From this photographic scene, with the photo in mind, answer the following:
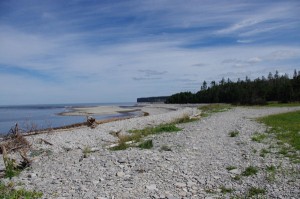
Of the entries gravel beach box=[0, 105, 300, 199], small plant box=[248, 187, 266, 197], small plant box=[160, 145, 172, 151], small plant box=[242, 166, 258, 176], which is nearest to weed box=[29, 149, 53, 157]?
gravel beach box=[0, 105, 300, 199]

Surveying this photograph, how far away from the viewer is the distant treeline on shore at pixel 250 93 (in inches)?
3661

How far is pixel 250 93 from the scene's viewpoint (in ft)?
345

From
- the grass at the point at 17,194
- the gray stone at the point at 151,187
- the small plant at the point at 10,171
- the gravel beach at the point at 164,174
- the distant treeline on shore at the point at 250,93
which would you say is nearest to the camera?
the grass at the point at 17,194

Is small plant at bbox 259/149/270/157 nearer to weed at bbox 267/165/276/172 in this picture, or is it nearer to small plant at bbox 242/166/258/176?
weed at bbox 267/165/276/172

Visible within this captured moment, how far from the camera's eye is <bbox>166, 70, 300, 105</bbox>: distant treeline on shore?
93000 millimetres

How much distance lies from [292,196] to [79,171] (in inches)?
307

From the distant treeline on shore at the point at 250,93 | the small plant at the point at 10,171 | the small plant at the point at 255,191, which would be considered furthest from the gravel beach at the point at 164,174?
the distant treeline on shore at the point at 250,93

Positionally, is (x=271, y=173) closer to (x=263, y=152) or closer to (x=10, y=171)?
(x=263, y=152)

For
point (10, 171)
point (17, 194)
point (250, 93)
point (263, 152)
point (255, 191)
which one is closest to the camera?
point (255, 191)

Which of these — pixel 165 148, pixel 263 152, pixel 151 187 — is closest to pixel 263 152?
pixel 263 152

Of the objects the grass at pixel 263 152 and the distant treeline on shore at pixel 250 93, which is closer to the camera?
the grass at pixel 263 152

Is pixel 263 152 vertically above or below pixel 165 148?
below

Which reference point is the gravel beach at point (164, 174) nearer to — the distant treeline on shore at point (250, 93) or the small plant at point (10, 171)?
the small plant at point (10, 171)

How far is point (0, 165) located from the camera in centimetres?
1593
